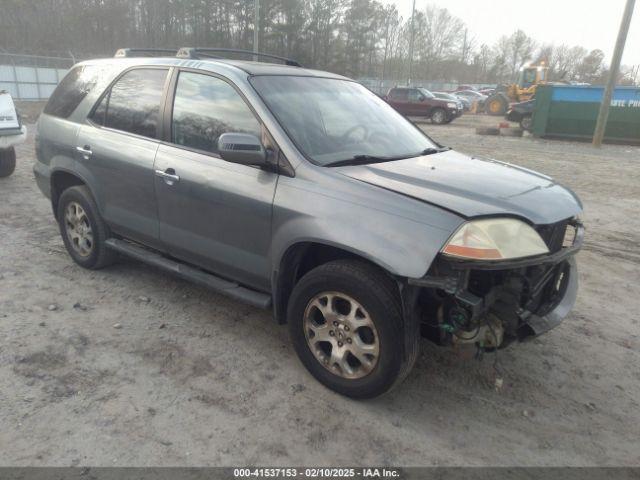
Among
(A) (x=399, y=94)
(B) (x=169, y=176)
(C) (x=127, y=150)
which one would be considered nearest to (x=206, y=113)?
(B) (x=169, y=176)

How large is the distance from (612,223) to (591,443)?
5.04 m

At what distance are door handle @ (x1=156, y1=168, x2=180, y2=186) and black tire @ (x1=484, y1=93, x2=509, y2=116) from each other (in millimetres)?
29214

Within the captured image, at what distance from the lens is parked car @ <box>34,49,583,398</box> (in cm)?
259

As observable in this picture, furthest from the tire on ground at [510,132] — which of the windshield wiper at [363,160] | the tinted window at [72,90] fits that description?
the tinted window at [72,90]

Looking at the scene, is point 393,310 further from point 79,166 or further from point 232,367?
point 79,166

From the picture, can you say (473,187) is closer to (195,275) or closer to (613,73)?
(195,275)

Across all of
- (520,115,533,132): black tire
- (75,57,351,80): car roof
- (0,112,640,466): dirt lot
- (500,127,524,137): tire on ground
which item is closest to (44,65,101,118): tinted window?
(75,57,351,80): car roof

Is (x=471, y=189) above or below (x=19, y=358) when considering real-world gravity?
above

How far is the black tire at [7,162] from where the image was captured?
7752 mm

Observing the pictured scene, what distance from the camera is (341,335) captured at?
2.86 m

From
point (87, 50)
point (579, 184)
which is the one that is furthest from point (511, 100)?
point (87, 50)

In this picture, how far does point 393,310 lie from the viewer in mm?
2592

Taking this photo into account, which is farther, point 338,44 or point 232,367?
point 338,44

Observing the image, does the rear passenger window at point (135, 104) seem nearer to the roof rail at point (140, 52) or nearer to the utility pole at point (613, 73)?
the roof rail at point (140, 52)
